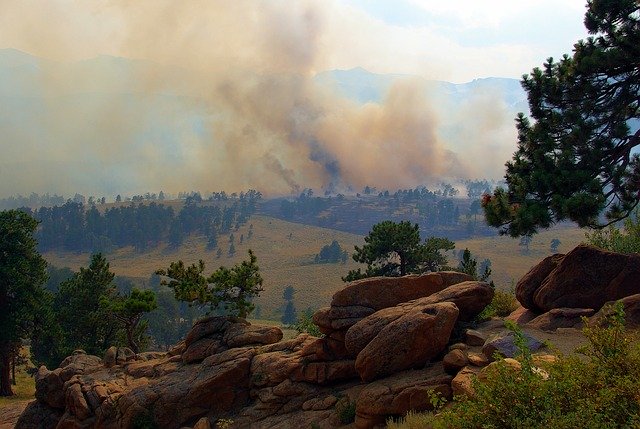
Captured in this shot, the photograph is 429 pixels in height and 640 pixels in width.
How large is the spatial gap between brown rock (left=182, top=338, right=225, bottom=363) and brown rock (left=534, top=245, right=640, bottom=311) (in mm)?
20902

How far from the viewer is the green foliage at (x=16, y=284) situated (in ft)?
182

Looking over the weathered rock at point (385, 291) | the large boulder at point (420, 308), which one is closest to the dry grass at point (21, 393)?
the weathered rock at point (385, 291)

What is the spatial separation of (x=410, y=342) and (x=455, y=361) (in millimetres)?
2719

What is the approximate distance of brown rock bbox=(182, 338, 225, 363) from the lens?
34.3 m

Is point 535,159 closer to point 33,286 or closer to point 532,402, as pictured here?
point 532,402

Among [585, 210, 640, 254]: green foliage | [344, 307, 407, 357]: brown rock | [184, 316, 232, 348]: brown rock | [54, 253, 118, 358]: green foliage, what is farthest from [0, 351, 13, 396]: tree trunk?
[585, 210, 640, 254]: green foliage

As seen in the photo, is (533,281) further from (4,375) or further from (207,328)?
(4,375)

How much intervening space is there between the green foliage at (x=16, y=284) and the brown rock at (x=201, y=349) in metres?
31.1

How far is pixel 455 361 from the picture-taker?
70.6 feet

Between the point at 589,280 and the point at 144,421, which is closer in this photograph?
the point at 589,280

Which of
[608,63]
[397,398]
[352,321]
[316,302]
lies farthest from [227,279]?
[316,302]

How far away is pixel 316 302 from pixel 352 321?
548 feet

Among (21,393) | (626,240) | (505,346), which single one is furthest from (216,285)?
(21,393)

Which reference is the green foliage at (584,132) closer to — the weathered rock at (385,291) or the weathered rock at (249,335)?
the weathered rock at (385,291)
